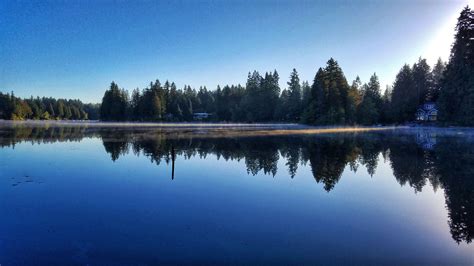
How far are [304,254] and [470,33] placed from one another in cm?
6997

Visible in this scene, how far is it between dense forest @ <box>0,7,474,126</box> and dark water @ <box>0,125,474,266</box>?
48.3 metres

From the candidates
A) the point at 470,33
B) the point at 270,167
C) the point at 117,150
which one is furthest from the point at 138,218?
the point at 470,33

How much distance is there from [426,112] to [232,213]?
259 feet

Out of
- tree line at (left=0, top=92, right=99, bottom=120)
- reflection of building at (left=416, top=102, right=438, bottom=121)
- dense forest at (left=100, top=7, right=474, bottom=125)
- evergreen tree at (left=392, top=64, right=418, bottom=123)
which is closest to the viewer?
dense forest at (left=100, top=7, right=474, bottom=125)

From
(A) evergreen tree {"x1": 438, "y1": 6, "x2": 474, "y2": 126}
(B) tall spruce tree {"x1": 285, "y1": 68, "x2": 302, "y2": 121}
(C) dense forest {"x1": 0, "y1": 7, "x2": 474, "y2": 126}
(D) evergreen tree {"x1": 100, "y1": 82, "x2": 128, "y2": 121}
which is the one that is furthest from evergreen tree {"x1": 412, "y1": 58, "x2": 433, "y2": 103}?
(D) evergreen tree {"x1": 100, "y1": 82, "x2": 128, "y2": 121}

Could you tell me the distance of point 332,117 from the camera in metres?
67.7

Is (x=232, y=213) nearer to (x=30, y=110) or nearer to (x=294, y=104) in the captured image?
(x=294, y=104)

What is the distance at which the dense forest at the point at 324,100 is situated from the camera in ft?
189

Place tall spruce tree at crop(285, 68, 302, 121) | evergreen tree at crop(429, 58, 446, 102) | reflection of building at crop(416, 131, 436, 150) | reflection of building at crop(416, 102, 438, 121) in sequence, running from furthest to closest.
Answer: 1. tall spruce tree at crop(285, 68, 302, 121)
2. evergreen tree at crop(429, 58, 446, 102)
3. reflection of building at crop(416, 102, 438, 121)
4. reflection of building at crop(416, 131, 436, 150)

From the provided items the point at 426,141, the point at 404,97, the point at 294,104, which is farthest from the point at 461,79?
the point at 294,104

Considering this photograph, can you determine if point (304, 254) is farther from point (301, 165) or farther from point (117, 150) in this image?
point (117, 150)

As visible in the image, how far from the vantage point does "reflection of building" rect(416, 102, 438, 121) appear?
237 ft

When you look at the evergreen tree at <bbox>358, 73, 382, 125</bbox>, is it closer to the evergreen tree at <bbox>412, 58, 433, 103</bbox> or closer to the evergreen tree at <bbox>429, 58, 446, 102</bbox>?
the evergreen tree at <bbox>412, 58, 433, 103</bbox>

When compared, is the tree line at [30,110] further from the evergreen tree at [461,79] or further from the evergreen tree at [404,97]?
the evergreen tree at [461,79]
